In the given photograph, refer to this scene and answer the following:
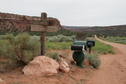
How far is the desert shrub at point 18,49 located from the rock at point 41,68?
413 millimetres

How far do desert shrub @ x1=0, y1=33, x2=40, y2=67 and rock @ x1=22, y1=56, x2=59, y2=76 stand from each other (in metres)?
0.41

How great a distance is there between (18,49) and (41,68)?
1241 mm

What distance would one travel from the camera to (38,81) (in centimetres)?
455

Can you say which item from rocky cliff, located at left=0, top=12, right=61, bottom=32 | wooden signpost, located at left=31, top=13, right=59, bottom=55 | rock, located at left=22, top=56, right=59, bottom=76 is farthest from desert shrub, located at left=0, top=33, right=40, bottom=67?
rocky cliff, located at left=0, top=12, right=61, bottom=32

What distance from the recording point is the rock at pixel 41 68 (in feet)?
17.1

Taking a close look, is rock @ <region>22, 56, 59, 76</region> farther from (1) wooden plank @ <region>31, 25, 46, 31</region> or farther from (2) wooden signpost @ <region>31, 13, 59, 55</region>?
(1) wooden plank @ <region>31, 25, 46, 31</region>

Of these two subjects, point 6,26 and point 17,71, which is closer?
point 17,71

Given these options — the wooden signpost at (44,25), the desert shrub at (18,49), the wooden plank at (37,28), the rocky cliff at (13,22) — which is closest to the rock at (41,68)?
the desert shrub at (18,49)

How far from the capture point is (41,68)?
5336mm

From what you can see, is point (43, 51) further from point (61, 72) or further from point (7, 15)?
point (7, 15)

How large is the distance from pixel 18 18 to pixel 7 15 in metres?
5.88

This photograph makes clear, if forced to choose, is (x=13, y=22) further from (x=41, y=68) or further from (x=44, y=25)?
(x=41, y=68)

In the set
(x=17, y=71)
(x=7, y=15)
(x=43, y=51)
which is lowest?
(x=17, y=71)

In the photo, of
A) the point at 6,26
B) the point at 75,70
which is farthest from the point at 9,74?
the point at 6,26
